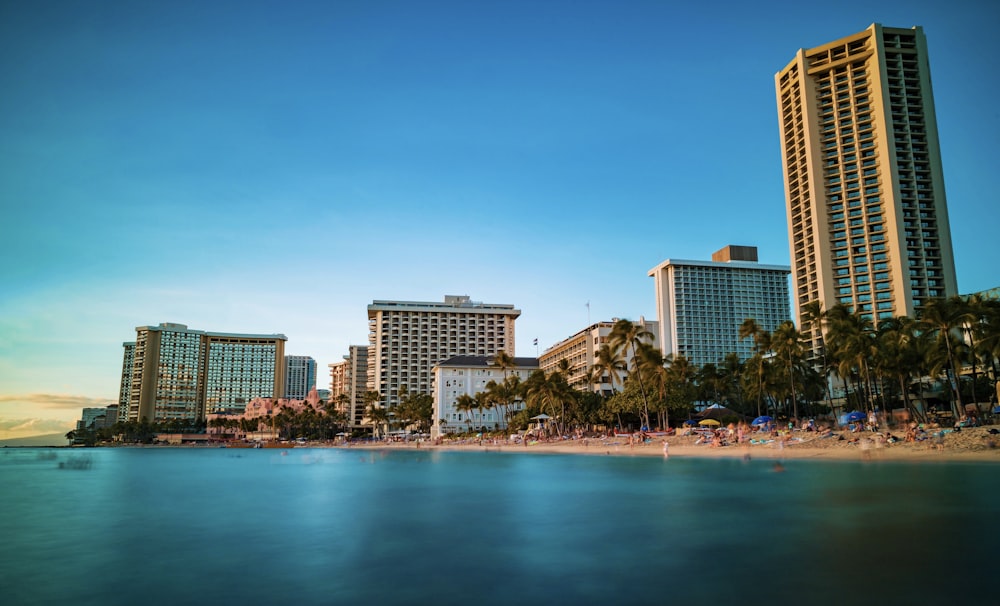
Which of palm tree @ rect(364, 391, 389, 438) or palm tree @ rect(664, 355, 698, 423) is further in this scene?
palm tree @ rect(364, 391, 389, 438)

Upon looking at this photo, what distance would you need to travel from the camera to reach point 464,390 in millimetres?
135125

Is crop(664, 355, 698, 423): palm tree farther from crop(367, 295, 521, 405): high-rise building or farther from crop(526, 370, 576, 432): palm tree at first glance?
crop(367, 295, 521, 405): high-rise building

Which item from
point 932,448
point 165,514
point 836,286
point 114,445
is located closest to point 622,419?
point 836,286

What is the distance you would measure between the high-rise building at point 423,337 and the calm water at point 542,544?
438 ft

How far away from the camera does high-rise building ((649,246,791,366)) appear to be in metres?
149

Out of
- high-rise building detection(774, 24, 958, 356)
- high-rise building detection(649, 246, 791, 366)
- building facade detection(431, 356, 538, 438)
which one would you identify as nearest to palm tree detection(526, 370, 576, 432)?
building facade detection(431, 356, 538, 438)

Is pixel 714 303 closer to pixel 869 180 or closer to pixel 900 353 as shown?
pixel 869 180

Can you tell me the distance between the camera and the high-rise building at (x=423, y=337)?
167 m

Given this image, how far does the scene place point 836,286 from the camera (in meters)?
103

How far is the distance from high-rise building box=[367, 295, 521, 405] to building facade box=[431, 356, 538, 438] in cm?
2899

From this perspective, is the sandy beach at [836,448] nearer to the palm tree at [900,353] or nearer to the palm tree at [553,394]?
the palm tree at [900,353]

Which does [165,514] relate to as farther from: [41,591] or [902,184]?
[902,184]

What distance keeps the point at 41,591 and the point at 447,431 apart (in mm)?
119367

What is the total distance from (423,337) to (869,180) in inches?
4142
